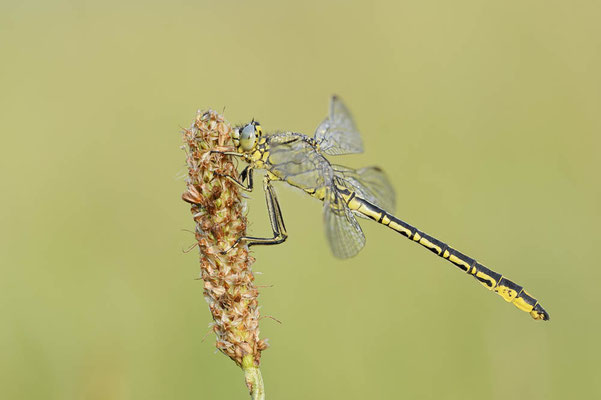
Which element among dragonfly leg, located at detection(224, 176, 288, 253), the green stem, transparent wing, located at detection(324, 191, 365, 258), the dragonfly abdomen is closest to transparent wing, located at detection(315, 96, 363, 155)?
the dragonfly abdomen

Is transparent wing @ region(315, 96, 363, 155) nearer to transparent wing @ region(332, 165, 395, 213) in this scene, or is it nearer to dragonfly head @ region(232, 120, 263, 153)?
transparent wing @ region(332, 165, 395, 213)

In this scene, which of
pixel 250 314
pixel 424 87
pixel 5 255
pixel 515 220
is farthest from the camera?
pixel 424 87

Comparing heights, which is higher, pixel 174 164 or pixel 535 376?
pixel 174 164

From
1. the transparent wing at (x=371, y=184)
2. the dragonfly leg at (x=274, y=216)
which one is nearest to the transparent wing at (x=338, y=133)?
the transparent wing at (x=371, y=184)

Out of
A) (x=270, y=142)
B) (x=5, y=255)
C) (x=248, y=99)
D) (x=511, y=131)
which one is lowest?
(x=5, y=255)

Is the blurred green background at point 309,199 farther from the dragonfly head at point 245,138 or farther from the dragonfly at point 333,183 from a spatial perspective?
the dragonfly head at point 245,138

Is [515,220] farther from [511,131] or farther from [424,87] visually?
[424,87]

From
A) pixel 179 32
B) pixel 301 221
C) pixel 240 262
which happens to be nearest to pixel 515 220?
pixel 301 221
